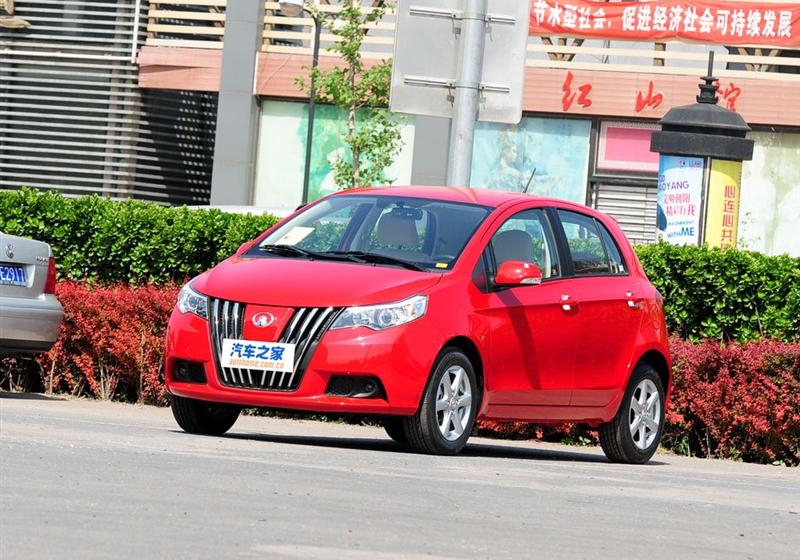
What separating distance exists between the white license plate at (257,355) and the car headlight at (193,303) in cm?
28

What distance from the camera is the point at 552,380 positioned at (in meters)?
12.2

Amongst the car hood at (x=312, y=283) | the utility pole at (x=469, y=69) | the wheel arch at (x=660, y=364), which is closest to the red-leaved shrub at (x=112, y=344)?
the utility pole at (x=469, y=69)

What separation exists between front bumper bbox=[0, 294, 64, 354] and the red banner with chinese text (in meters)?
17.5

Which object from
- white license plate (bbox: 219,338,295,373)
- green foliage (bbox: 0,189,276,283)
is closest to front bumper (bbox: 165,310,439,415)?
white license plate (bbox: 219,338,295,373)

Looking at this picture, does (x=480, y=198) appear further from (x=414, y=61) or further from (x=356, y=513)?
(x=356, y=513)

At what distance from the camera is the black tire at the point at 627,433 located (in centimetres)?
1288

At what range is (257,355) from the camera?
10.9m

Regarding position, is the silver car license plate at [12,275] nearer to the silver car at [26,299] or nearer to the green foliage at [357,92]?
the silver car at [26,299]

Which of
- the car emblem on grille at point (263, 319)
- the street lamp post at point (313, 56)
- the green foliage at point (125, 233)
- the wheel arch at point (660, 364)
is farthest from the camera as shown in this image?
the street lamp post at point (313, 56)

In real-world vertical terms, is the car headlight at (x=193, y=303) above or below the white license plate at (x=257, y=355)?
above

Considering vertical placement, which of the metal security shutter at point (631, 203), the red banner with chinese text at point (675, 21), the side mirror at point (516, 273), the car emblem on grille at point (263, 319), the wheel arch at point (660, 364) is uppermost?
the red banner with chinese text at point (675, 21)

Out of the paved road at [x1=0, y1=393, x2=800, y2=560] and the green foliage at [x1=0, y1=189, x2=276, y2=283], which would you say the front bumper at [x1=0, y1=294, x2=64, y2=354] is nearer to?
the green foliage at [x1=0, y1=189, x2=276, y2=283]

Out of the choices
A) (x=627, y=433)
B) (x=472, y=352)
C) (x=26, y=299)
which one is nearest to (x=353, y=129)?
(x=26, y=299)

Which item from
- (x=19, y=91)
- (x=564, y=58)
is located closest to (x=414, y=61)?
(x=564, y=58)
